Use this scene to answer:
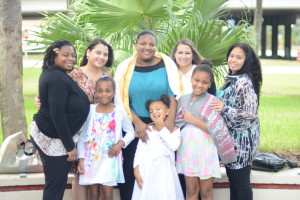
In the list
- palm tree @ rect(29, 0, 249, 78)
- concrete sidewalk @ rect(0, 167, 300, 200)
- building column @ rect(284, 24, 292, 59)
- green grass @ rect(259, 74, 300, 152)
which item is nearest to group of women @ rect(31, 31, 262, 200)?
concrete sidewalk @ rect(0, 167, 300, 200)

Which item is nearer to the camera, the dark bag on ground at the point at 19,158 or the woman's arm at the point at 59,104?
the woman's arm at the point at 59,104

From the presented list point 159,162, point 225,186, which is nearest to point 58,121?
point 159,162

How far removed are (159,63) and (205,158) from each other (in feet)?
2.93

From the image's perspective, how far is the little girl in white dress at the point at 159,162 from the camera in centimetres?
424

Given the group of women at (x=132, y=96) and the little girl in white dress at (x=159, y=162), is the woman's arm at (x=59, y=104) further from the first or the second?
the little girl in white dress at (x=159, y=162)

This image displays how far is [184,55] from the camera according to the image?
14.7ft

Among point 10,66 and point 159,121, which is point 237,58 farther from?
point 10,66

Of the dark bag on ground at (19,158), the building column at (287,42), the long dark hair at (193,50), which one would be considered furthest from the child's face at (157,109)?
the building column at (287,42)

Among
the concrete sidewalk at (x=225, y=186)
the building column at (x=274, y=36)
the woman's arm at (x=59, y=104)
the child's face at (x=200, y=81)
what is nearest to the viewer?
the woman's arm at (x=59, y=104)

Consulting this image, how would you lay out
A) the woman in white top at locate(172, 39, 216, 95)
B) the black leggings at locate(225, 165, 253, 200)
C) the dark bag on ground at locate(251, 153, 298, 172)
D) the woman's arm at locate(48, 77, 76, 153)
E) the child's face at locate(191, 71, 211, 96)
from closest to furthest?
the woman's arm at locate(48, 77, 76, 153) < the child's face at locate(191, 71, 211, 96) < the black leggings at locate(225, 165, 253, 200) < the woman in white top at locate(172, 39, 216, 95) < the dark bag on ground at locate(251, 153, 298, 172)

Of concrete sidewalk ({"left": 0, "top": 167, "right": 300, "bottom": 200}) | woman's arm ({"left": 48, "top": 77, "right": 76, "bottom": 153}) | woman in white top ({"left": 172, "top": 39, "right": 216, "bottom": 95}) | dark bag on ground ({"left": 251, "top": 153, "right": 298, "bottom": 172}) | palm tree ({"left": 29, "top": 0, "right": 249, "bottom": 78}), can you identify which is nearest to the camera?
woman's arm ({"left": 48, "top": 77, "right": 76, "bottom": 153})

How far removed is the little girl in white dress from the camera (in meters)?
4.24

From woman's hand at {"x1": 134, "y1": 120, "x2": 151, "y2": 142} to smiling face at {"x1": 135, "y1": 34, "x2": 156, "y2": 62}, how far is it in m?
0.55

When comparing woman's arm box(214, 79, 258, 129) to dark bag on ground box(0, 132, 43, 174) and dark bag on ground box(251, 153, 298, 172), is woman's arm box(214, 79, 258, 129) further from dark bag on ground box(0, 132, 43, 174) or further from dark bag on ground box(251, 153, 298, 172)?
dark bag on ground box(0, 132, 43, 174)
